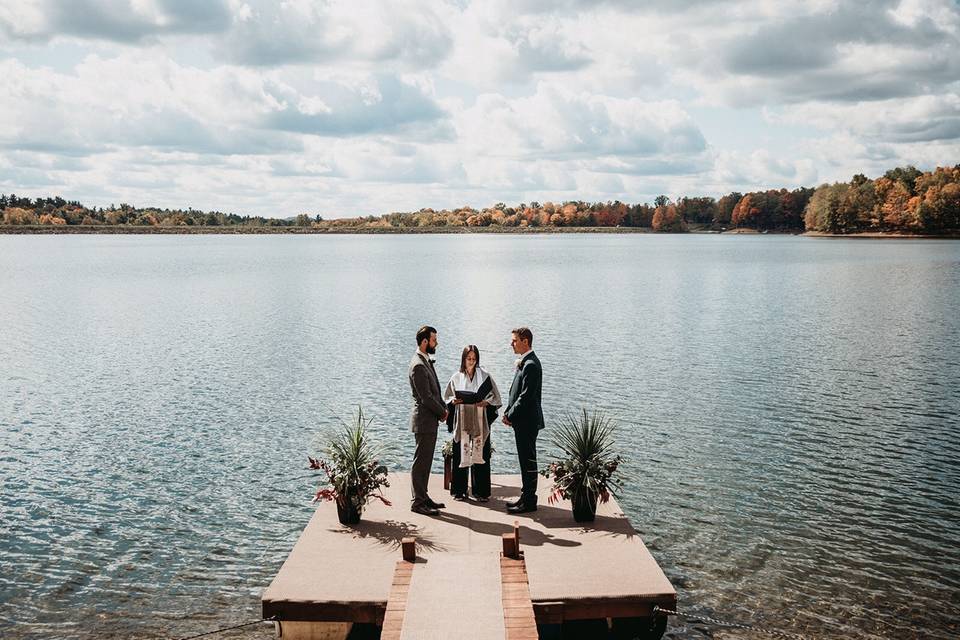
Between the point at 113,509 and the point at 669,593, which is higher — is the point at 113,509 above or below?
below

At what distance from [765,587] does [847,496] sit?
4.06m

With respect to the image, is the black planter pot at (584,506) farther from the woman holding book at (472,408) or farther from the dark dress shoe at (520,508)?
the woman holding book at (472,408)

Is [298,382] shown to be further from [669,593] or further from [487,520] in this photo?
[669,593]

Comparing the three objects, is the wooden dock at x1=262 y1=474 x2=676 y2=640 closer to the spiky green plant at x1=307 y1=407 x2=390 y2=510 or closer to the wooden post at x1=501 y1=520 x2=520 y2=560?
the wooden post at x1=501 y1=520 x2=520 y2=560

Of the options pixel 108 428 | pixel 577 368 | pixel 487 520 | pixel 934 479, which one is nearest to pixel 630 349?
pixel 577 368

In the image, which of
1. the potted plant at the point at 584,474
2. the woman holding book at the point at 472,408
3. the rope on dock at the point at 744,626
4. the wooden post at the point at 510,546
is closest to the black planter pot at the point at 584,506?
the potted plant at the point at 584,474

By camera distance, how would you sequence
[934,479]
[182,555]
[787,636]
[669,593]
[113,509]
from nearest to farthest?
[669,593] < [787,636] < [182,555] < [113,509] < [934,479]

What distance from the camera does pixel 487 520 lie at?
10.4m

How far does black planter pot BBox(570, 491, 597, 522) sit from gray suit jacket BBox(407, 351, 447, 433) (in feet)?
6.73

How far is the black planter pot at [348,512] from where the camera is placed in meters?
10.3

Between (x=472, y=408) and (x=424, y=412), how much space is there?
25.3 inches

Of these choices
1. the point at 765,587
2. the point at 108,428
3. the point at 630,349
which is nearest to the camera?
the point at 765,587

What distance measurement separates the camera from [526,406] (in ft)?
33.9

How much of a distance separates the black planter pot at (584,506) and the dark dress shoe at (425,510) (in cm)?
185
